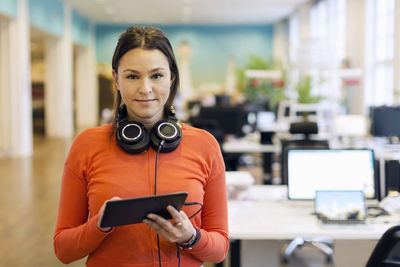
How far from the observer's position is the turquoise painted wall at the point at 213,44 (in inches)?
824

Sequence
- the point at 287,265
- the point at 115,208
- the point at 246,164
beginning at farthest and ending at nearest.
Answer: the point at 246,164, the point at 287,265, the point at 115,208

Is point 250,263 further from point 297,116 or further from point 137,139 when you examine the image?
point 297,116

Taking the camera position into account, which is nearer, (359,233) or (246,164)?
(359,233)

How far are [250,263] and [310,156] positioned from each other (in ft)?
2.41

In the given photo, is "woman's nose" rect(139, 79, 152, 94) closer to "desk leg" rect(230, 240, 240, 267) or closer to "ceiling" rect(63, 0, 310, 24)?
"desk leg" rect(230, 240, 240, 267)

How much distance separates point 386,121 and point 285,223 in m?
3.88

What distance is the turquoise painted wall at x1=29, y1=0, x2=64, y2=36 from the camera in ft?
40.0

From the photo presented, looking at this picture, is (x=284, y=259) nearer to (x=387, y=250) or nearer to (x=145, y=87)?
(x=387, y=250)

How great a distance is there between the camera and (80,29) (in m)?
18.2

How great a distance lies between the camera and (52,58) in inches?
596

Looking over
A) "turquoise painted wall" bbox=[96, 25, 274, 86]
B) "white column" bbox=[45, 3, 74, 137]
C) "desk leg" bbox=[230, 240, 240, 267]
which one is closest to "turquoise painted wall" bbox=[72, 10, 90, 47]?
"white column" bbox=[45, 3, 74, 137]

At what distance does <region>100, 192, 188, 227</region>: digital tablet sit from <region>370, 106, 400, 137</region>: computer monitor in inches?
206

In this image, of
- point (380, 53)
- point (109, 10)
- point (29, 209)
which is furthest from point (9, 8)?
point (380, 53)

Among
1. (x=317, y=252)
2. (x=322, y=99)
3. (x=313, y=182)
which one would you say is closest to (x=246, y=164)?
(x=322, y=99)
